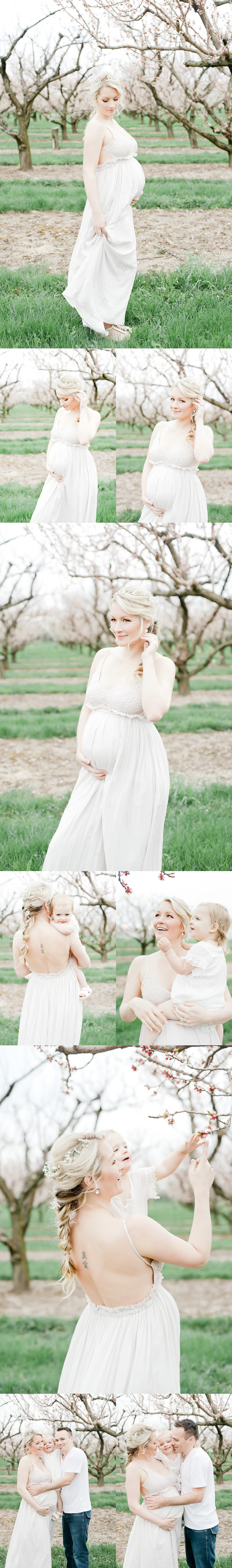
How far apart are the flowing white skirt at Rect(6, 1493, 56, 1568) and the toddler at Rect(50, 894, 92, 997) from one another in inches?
78.0

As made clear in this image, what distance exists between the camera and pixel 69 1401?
5.26m

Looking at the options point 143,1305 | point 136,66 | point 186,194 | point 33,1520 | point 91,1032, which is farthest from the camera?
point 186,194

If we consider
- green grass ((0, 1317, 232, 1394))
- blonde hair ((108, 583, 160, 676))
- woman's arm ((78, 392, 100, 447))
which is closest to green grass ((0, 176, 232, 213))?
woman's arm ((78, 392, 100, 447))

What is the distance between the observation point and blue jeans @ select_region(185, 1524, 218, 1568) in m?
5.00

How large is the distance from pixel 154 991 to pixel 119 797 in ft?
2.61

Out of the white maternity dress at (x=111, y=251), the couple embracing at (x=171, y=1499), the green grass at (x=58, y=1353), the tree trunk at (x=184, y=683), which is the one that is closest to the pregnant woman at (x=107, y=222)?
the white maternity dress at (x=111, y=251)

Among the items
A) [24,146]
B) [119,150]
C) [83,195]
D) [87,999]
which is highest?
[24,146]

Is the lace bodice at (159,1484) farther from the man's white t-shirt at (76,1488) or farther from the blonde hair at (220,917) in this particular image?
the blonde hair at (220,917)

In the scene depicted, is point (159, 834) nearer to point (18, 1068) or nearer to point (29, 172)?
point (18, 1068)

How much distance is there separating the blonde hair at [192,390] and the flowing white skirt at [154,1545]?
4.31 m

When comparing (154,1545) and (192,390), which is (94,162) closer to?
(192,390)

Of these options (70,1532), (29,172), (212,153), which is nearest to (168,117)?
(212,153)

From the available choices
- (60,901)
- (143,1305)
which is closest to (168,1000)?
(60,901)

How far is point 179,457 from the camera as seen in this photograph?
18.5ft
